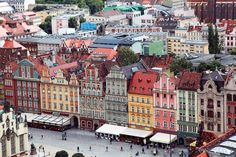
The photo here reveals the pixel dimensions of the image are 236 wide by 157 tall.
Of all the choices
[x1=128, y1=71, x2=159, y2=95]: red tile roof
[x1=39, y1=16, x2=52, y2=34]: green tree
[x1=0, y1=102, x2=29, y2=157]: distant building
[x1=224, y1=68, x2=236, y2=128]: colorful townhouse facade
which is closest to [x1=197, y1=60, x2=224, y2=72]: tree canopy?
[x1=128, y1=71, x2=159, y2=95]: red tile roof

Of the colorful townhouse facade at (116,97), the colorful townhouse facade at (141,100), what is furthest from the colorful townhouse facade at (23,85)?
the colorful townhouse facade at (141,100)

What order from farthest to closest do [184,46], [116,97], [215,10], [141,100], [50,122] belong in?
[215,10], [184,46], [50,122], [116,97], [141,100]

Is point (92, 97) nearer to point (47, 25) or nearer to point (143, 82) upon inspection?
point (143, 82)

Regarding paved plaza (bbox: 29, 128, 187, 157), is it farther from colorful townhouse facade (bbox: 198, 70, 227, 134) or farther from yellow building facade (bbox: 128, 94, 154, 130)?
colorful townhouse facade (bbox: 198, 70, 227, 134)

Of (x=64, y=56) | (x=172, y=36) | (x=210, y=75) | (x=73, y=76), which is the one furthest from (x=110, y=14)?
(x=210, y=75)

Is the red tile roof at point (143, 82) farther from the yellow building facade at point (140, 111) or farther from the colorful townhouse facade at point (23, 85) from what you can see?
the colorful townhouse facade at point (23, 85)

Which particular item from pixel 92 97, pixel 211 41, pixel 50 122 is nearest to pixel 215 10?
pixel 211 41
